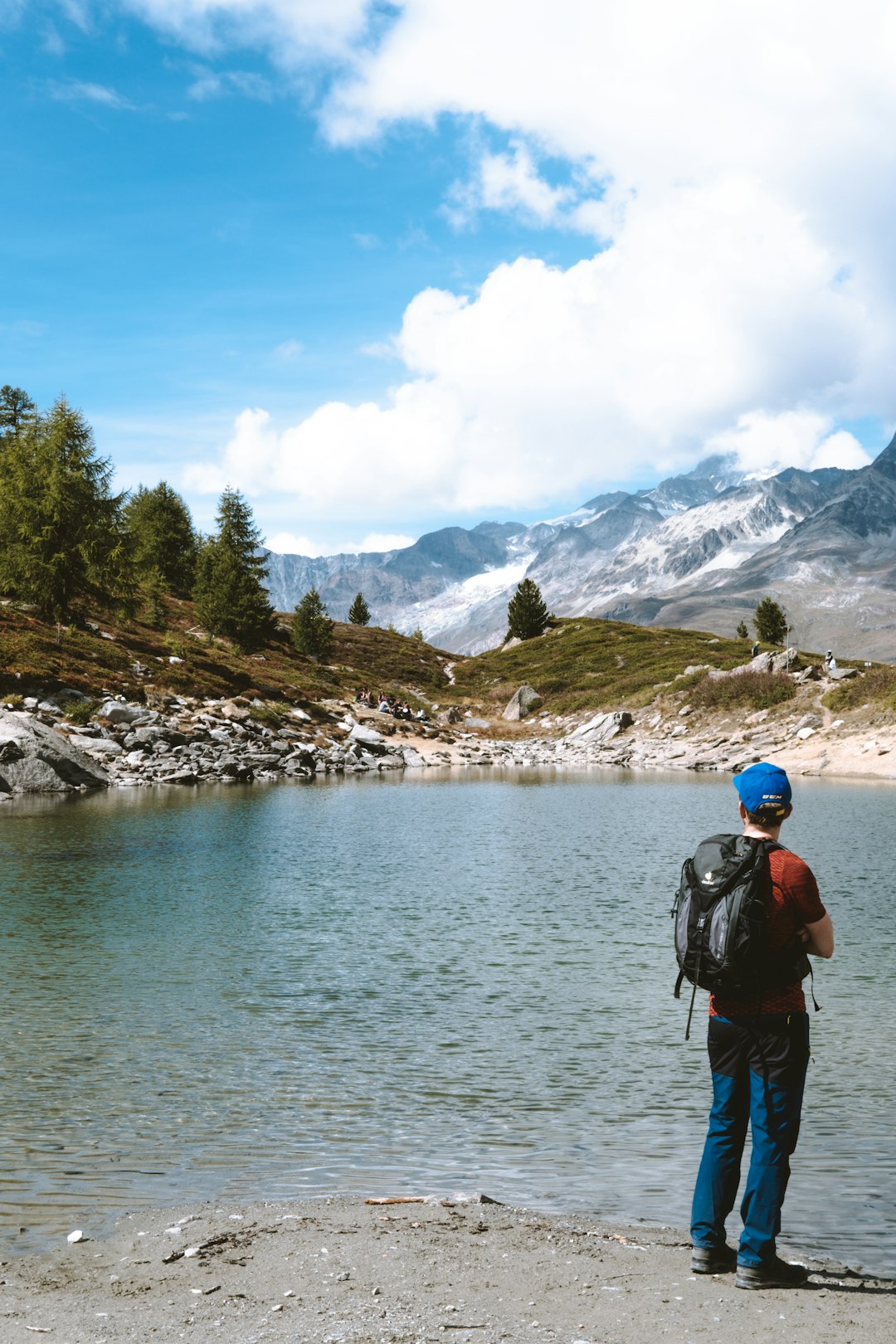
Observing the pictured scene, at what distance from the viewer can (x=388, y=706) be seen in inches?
3457

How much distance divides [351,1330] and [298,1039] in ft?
24.1

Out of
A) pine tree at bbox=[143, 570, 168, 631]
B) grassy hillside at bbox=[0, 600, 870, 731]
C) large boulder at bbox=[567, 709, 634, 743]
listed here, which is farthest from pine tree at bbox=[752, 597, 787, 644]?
pine tree at bbox=[143, 570, 168, 631]

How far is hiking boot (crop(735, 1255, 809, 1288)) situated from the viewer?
264 inches

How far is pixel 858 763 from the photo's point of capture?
6619 cm

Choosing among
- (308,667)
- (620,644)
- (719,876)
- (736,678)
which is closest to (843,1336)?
(719,876)

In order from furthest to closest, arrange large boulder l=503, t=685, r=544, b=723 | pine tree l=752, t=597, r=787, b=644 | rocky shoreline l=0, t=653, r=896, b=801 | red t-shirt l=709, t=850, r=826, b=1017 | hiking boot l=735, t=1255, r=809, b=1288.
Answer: pine tree l=752, t=597, r=787, b=644 → large boulder l=503, t=685, r=544, b=723 → rocky shoreline l=0, t=653, r=896, b=801 → red t-shirt l=709, t=850, r=826, b=1017 → hiking boot l=735, t=1255, r=809, b=1288

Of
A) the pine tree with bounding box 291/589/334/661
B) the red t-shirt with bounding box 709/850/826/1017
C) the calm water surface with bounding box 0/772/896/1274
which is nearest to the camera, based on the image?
the red t-shirt with bounding box 709/850/826/1017

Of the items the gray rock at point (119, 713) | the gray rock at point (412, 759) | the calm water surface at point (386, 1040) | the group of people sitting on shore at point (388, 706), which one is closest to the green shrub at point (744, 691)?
the group of people sitting on shore at point (388, 706)

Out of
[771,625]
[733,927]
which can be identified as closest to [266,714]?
[733,927]

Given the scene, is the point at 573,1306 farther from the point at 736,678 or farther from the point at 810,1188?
the point at 736,678

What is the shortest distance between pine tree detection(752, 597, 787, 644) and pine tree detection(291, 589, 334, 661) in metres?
57.2

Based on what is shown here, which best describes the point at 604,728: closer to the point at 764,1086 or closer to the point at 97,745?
the point at 97,745

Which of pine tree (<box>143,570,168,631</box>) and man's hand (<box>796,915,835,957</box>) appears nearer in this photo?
man's hand (<box>796,915,835,957</box>)

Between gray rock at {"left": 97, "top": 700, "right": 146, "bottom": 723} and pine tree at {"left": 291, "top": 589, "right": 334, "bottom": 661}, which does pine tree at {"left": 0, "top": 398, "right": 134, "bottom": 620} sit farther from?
pine tree at {"left": 291, "top": 589, "right": 334, "bottom": 661}
